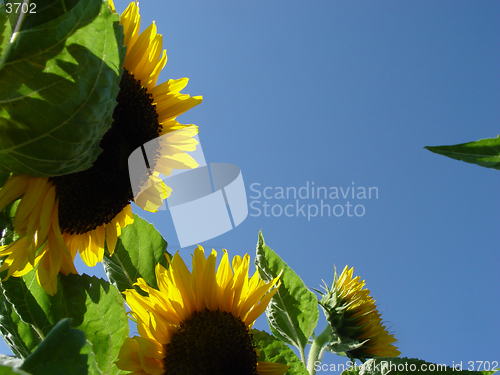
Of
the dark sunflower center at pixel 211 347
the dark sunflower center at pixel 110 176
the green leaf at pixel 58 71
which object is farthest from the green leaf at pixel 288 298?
the green leaf at pixel 58 71

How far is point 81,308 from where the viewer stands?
82cm

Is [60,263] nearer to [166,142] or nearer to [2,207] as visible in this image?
[2,207]

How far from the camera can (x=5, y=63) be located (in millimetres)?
475

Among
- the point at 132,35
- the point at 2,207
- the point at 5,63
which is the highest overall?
the point at 132,35

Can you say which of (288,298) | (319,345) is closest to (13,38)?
(288,298)

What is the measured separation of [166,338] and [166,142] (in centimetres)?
60

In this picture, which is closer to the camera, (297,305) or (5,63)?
(5,63)

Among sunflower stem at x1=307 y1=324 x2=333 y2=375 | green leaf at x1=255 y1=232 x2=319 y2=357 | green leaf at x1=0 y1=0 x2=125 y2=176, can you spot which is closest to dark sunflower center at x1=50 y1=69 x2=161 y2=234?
green leaf at x1=0 y1=0 x2=125 y2=176

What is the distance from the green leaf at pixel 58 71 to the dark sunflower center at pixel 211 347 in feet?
2.35

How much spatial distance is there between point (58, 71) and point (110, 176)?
47 cm

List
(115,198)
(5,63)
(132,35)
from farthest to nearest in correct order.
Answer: (132,35)
(115,198)
(5,63)

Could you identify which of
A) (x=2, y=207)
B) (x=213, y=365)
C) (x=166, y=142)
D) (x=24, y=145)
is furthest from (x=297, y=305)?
(x=24, y=145)

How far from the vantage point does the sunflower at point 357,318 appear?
1974 mm

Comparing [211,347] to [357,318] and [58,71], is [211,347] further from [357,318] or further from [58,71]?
[357,318]
